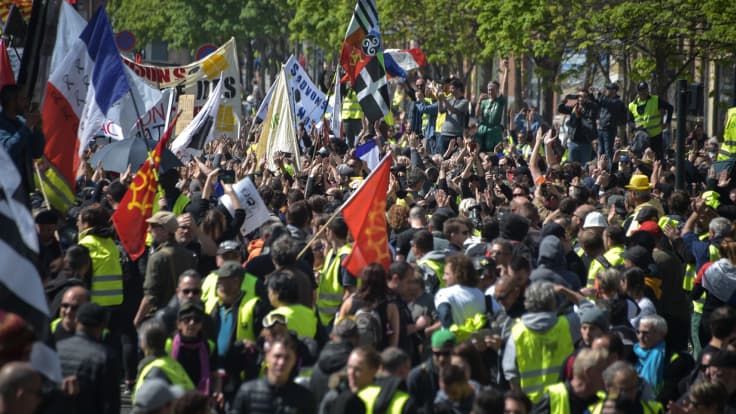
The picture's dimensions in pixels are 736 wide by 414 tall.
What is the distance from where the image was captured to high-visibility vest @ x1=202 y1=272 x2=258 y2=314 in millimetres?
9366

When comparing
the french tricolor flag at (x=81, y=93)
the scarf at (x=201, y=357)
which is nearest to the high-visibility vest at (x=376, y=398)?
the scarf at (x=201, y=357)

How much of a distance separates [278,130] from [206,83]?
2961 mm

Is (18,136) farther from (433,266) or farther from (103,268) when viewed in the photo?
(433,266)

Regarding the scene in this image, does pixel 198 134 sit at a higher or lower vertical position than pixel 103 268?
higher

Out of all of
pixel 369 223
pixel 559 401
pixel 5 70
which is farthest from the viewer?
pixel 5 70

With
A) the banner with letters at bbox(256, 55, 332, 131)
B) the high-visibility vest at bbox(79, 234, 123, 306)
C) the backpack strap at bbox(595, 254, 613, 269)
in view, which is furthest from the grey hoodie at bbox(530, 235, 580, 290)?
the banner with letters at bbox(256, 55, 332, 131)

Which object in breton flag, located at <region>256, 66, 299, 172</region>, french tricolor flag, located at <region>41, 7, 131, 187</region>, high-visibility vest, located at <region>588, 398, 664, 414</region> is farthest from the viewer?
breton flag, located at <region>256, 66, 299, 172</region>

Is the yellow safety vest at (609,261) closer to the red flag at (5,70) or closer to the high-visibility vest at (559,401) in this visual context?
the high-visibility vest at (559,401)

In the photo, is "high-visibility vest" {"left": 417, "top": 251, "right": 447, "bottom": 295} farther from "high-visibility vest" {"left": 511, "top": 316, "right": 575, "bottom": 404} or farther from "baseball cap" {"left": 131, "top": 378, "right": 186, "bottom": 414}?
"baseball cap" {"left": 131, "top": 378, "right": 186, "bottom": 414}

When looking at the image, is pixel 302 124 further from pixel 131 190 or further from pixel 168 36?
pixel 168 36

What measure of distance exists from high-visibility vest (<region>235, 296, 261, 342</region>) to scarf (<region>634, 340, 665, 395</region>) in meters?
2.53

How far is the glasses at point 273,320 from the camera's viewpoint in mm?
8328

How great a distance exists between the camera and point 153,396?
7.11 m

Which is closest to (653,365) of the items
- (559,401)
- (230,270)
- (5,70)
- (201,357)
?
(559,401)
